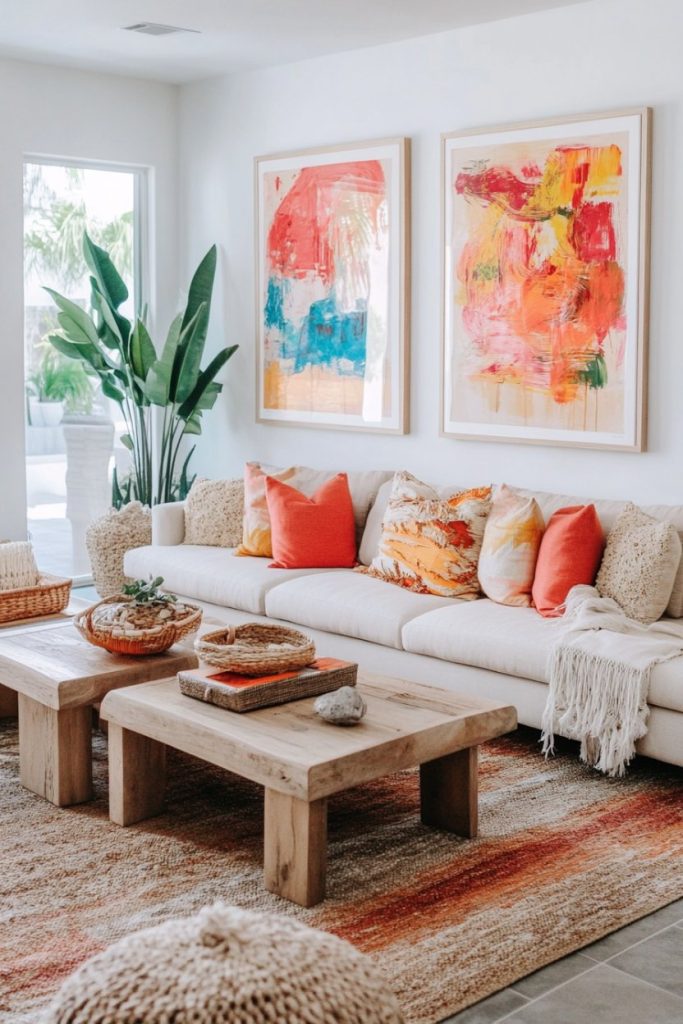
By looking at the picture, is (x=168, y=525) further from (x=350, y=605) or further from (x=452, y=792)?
(x=452, y=792)

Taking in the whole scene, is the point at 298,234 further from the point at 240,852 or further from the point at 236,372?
the point at 240,852

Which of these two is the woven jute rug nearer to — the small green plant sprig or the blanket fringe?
the blanket fringe

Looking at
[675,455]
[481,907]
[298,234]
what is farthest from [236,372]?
[481,907]

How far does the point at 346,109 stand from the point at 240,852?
12.7 ft

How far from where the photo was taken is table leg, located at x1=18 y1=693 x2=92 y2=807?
353cm

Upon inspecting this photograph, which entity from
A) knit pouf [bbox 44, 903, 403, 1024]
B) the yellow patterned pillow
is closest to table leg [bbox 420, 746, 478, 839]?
the yellow patterned pillow

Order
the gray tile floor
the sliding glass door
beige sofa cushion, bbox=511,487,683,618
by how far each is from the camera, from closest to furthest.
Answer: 1. the gray tile floor
2. beige sofa cushion, bbox=511,487,683,618
3. the sliding glass door

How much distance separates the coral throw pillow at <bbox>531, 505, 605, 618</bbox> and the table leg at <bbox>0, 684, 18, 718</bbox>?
196 cm

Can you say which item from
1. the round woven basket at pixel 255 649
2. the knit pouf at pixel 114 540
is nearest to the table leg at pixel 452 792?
the round woven basket at pixel 255 649

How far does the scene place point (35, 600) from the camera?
4.40 metres

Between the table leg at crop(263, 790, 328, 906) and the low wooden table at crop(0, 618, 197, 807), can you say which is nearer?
the table leg at crop(263, 790, 328, 906)

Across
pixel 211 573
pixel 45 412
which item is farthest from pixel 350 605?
pixel 45 412

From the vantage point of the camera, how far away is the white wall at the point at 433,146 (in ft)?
15.0

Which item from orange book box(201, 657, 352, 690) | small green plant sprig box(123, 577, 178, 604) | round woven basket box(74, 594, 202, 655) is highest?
small green plant sprig box(123, 577, 178, 604)
